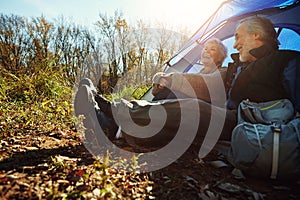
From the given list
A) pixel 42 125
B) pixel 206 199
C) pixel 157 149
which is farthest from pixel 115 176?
pixel 42 125

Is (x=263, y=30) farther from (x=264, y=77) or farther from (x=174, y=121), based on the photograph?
(x=174, y=121)

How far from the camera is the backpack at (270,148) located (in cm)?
105

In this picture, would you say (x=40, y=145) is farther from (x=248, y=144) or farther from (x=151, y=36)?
(x=151, y=36)

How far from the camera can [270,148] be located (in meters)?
1.07

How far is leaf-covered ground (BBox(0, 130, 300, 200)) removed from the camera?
0.80m

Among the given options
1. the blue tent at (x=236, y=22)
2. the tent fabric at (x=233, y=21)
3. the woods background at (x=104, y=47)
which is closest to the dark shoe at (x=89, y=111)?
the tent fabric at (x=233, y=21)

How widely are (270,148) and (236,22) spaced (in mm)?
1984

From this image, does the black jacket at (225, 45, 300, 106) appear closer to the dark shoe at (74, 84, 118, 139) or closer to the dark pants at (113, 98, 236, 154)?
the dark pants at (113, 98, 236, 154)

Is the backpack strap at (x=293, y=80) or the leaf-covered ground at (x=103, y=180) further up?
the backpack strap at (x=293, y=80)

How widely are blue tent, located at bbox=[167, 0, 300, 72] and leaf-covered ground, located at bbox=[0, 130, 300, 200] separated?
4.85 feet

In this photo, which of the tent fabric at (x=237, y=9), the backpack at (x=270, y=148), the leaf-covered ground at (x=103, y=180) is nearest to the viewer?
the leaf-covered ground at (x=103, y=180)

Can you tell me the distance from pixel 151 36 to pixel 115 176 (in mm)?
7383

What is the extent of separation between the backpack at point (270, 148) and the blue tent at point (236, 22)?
116 centimetres

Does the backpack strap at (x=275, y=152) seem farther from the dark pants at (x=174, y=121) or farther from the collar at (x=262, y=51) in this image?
the collar at (x=262, y=51)
